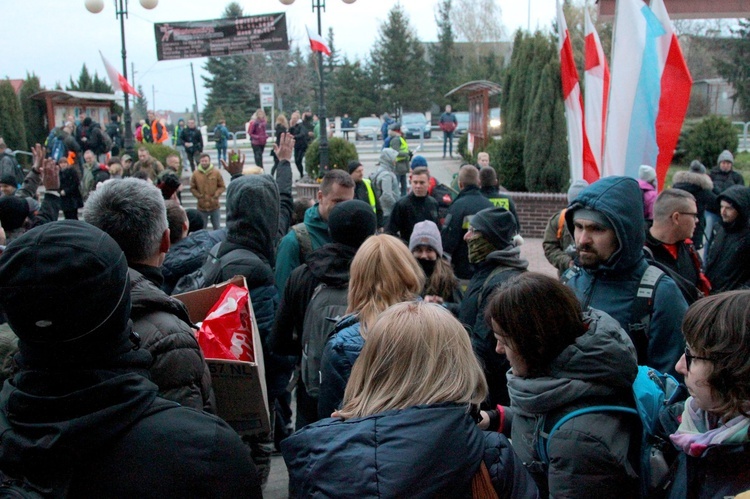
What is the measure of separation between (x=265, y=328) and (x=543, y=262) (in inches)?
352

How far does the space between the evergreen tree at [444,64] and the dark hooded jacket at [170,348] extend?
5309cm

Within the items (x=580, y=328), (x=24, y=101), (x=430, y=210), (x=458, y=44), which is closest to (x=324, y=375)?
(x=580, y=328)

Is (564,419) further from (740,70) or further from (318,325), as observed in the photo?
(740,70)

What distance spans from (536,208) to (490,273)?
10721mm

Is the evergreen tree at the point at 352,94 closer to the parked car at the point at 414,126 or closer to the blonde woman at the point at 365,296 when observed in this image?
the parked car at the point at 414,126

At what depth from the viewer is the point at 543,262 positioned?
12.1 meters

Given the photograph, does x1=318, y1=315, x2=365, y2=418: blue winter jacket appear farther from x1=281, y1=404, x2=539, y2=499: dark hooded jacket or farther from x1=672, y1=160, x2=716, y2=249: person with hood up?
x1=672, y1=160, x2=716, y2=249: person with hood up

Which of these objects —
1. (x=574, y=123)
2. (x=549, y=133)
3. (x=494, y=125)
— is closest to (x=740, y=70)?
(x=494, y=125)

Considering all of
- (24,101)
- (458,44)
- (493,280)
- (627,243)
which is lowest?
(493,280)

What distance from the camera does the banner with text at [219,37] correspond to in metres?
18.3

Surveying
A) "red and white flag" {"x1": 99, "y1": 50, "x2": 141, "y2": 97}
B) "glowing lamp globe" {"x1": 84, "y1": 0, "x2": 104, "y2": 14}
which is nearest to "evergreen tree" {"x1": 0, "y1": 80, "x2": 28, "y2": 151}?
"red and white flag" {"x1": 99, "y1": 50, "x2": 141, "y2": 97}

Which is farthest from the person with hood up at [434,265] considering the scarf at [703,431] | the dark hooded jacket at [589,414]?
the scarf at [703,431]

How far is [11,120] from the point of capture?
27.0m

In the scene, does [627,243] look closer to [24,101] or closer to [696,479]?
[696,479]
